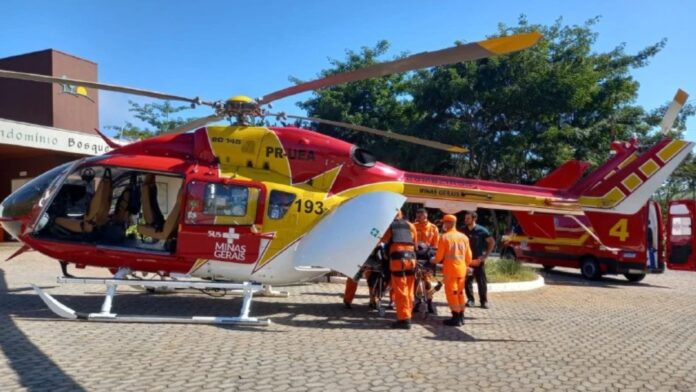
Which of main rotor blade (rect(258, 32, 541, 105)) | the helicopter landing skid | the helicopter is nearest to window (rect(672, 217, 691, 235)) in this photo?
the helicopter

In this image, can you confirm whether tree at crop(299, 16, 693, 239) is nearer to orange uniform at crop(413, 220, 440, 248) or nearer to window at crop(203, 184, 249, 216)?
orange uniform at crop(413, 220, 440, 248)

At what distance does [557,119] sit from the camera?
79.9ft

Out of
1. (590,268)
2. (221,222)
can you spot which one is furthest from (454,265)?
(590,268)

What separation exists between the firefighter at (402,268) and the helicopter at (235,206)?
30 cm

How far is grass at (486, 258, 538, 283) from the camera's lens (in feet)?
42.2

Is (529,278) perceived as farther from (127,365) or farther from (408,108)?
(408,108)

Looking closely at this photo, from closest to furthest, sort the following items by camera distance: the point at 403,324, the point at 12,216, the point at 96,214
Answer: the point at 403,324, the point at 12,216, the point at 96,214

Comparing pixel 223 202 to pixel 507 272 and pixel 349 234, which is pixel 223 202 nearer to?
pixel 349 234

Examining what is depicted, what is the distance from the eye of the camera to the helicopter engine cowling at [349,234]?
25.6 ft

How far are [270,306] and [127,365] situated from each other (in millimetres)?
4004

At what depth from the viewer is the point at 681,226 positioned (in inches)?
430

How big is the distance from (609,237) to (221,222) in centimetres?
1197

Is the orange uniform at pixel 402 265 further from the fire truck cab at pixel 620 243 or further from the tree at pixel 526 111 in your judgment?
the tree at pixel 526 111

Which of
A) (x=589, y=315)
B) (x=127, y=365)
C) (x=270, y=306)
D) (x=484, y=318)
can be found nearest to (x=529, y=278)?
(x=589, y=315)
